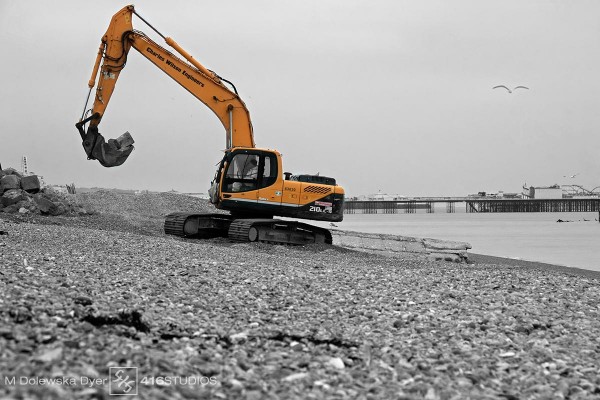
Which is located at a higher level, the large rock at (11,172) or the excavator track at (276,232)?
the large rock at (11,172)

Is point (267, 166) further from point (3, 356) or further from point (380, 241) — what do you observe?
point (3, 356)

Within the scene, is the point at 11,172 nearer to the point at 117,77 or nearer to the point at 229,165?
the point at 117,77

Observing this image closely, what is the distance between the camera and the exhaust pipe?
48.8ft

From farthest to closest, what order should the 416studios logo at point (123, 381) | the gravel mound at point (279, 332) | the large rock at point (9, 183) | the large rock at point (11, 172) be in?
the large rock at point (11, 172)
the large rock at point (9, 183)
the gravel mound at point (279, 332)
the 416studios logo at point (123, 381)

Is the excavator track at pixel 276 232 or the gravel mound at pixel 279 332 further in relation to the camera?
the excavator track at pixel 276 232

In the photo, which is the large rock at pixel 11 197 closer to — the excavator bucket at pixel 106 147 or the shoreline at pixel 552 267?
the excavator bucket at pixel 106 147

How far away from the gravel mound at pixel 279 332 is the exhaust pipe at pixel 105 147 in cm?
685

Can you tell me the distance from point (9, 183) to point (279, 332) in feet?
59.8

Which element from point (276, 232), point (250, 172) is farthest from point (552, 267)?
point (250, 172)

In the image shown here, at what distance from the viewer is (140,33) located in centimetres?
1538

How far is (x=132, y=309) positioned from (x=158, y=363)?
1371mm

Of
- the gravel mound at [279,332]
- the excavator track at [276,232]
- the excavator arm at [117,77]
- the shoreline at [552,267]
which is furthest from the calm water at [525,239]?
the gravel mound at [279,332]

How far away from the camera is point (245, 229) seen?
1452cm

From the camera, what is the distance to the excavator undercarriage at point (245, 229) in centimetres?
1470
